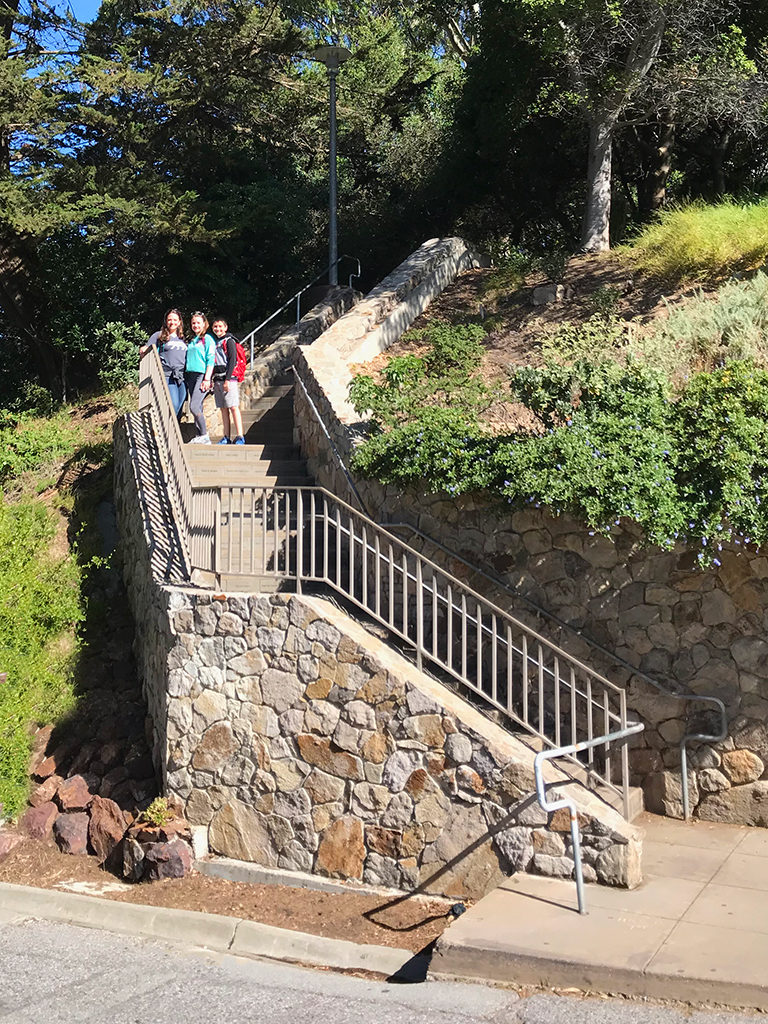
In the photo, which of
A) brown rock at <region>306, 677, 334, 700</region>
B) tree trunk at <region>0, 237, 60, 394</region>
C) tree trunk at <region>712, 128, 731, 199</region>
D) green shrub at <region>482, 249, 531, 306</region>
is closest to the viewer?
brown rock at <region>306, 677, 334, 700</region>

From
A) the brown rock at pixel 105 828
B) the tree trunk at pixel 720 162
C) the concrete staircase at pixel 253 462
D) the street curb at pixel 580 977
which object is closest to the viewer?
the street curb at pixel 580 977

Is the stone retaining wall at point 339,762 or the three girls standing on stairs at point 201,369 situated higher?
the three girls standing on stairs at point 201,369

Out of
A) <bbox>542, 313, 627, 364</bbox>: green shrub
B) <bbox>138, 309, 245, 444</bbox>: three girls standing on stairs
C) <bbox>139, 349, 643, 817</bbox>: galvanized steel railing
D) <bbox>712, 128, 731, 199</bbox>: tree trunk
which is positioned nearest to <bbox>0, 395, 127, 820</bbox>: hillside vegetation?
<bbox>138, 309, 245, 444</bbox>: three girls standing on stairs

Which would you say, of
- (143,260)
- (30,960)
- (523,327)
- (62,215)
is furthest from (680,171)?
(30,960)

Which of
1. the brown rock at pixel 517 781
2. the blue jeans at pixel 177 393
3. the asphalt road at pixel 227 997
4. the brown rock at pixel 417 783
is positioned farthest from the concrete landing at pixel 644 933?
the blue jeans at pixel 177 393

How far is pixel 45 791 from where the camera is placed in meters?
9.31

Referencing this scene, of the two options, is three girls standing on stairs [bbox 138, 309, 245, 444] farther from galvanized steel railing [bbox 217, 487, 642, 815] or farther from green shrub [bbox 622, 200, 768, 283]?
green shrub [bbox 622, 200, 768, 283]

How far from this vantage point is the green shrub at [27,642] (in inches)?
365

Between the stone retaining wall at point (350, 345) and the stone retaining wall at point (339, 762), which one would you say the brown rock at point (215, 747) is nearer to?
the stone retaining wall at point (339, 762)

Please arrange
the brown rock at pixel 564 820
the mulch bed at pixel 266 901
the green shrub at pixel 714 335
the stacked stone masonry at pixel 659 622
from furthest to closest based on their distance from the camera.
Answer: the green shrub at pixel 714 335, the stacked stone masonry at pixel 659 622, the mulch bed at pixel 266 901, the brown rock at pixel 564 820

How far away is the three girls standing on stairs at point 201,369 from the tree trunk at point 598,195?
663 cm

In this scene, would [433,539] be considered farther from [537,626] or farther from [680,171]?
[680,171]

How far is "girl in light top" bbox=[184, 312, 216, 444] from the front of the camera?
39.5 feet

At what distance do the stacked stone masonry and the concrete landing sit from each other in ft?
2.19
